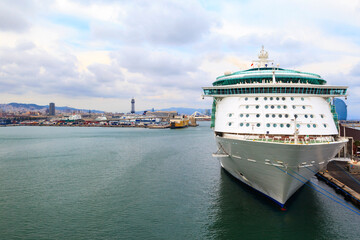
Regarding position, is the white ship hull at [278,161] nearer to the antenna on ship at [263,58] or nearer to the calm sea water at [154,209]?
the calm sea water at [154,209]

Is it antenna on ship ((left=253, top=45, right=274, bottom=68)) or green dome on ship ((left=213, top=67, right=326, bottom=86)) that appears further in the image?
antenna on ship ((left=253, top=45, right=274, bottom=68))

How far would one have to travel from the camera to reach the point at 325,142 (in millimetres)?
13016

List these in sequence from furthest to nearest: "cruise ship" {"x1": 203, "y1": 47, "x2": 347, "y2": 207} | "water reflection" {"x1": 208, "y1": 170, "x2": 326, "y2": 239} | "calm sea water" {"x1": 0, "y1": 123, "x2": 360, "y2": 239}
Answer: "cruise ship" {"x1": 203, "y1": 47, "x2": 347, "y2": 207}, "calm sea water" {"x1": 0, "y1": 123, "x2": 360, "y2": 239}, "water reflection" {"x1": 208, "y1": 170, "x2": 326, "y2": 239}

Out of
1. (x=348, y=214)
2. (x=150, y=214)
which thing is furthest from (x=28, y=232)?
(x=348, y=214)

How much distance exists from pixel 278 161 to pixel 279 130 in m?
2.02

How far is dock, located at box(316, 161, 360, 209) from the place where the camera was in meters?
16.2

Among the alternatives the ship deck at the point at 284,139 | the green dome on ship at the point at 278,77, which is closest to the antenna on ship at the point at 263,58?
the green dome on ship at the point at 278,77

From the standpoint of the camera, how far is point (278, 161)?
12.6m

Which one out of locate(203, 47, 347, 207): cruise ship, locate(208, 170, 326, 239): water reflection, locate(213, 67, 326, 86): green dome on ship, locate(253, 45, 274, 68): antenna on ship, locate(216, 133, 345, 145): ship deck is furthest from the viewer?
locate(253, 45, 274, 68): antenna on ship

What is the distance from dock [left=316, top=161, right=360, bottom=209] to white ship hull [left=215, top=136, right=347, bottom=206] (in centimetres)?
419

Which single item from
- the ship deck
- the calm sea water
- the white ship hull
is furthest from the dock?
the ship deck

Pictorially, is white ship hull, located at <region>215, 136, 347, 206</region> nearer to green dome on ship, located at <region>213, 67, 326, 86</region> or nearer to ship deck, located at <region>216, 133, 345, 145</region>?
ship deck, located at <region>216, 133, 345, 145</region>

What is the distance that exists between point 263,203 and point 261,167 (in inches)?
113

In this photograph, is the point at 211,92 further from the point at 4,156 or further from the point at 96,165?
the point at 4,156
